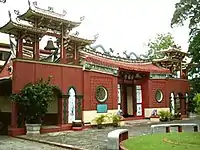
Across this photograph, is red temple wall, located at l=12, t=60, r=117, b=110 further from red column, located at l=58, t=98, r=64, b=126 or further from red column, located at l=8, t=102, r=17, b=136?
red column, located at l=8, t=102, r=17, b=136

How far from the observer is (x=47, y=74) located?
44.7ft

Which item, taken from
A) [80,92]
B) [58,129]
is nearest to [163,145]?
[58,129]

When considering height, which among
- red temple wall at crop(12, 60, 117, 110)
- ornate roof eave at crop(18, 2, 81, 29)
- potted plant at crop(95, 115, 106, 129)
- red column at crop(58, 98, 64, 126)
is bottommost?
potted plant at crop(95, 115, 106, 129)

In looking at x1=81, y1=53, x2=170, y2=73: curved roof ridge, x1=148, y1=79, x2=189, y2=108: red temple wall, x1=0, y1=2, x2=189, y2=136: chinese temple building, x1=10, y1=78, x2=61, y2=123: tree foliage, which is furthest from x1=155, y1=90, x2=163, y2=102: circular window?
x1=10, y1=78, x2=61, y2=123: tree foliage

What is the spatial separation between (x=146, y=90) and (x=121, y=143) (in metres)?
12.2

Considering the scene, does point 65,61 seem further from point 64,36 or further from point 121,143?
point 121,143

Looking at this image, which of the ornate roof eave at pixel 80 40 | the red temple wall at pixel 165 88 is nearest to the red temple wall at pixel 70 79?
the ornate roof eave at pixel 80 40

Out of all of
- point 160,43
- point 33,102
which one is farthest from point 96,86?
point 160,43

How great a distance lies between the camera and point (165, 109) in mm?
21016

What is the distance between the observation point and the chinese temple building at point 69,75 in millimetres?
12984

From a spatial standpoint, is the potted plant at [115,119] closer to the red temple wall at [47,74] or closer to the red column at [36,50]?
the red temple wall at [47,74]

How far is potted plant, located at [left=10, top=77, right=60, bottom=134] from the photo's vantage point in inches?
471

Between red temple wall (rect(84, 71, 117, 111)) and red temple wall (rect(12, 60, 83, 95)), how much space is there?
45cm

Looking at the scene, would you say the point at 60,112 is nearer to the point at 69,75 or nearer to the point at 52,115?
the point at 52,115
